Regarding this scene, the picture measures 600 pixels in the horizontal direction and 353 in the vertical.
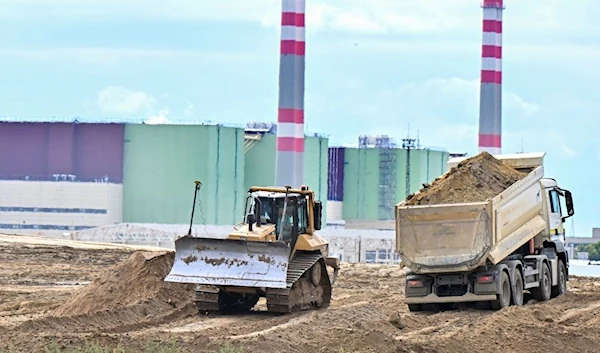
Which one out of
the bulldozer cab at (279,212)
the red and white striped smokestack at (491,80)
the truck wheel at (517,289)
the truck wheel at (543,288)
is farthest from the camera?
the red and white striped smokestack at (491,80)

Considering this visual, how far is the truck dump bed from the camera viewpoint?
22.0m

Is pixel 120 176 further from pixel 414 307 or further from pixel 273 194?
pixel 273 194

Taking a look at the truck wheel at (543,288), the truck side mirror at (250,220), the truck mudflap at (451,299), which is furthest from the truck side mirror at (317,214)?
the truck wheel at (543,288)

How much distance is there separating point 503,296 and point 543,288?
7.96ft

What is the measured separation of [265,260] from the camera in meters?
20.5

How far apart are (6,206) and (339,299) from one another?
5852 centimetres

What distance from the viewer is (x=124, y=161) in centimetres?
8031

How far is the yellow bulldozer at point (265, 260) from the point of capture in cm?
2047

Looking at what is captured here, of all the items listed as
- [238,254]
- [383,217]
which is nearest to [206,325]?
[238,254]

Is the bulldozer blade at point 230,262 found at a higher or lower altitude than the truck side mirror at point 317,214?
lower

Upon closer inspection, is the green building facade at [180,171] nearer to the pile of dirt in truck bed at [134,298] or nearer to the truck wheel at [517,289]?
the pile of dirt in truck bed at [134,298]

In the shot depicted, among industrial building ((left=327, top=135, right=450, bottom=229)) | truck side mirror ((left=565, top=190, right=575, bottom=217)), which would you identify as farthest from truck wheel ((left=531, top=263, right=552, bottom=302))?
industrial building ((left=327, top=135, right=450, bottom=229))

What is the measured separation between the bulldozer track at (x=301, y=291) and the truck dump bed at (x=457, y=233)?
1528 mm

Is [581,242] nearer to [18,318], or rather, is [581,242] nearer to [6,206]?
[6,206]
